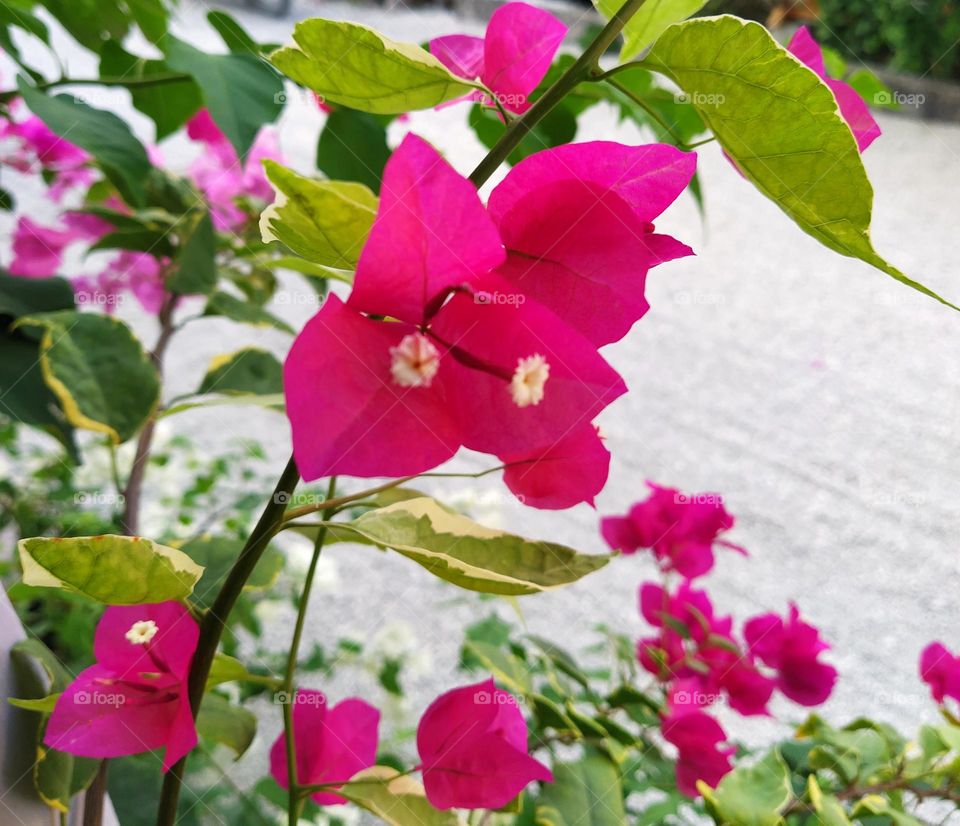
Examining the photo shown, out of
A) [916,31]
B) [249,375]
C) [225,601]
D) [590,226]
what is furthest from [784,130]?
[916,31]

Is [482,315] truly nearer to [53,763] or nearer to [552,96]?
[552,96]

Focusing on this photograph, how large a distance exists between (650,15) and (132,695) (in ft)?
0.70

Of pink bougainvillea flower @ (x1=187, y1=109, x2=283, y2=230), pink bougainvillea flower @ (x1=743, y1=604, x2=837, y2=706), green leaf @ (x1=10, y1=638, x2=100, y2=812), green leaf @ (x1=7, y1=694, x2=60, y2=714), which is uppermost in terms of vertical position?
green leaf @ (x1=7, y1=694, x2=60, y2=714)

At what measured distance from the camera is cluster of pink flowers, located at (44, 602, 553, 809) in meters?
0.23

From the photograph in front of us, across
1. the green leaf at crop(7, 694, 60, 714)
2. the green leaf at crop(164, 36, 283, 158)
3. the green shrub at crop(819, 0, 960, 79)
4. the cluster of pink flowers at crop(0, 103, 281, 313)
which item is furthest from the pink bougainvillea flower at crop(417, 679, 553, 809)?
the green shrub at crop(819, 0, 960, 79)

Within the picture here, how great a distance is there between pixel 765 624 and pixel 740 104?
39 cm

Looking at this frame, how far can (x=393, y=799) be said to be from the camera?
0.90 feet

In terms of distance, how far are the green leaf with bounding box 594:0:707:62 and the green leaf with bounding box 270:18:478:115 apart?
0.04m

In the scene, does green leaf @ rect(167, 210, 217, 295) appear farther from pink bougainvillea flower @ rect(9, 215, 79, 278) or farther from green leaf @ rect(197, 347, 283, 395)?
pink bougainvillea flower @ rect(9, 215, 79, 278)

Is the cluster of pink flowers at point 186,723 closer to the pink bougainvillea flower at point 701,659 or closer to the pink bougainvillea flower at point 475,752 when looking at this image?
the pink bougainvillea flower at point 475,752

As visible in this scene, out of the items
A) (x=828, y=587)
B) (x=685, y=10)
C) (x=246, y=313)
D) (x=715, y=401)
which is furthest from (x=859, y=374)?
(x=685, y=10)

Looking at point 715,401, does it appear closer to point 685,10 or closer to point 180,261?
point 180,261

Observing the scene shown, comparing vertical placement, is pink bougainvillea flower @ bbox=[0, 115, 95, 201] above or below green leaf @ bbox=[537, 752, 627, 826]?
below

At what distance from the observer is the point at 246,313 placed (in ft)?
1.76
